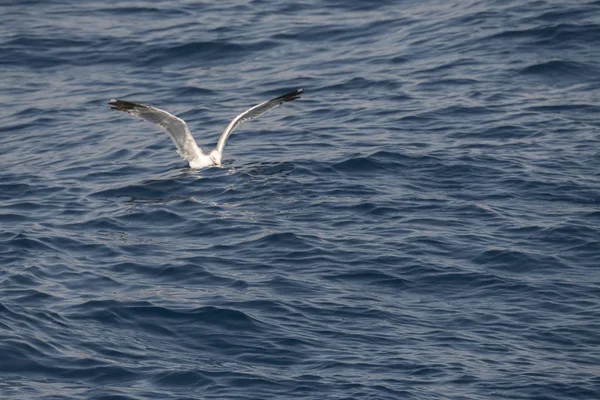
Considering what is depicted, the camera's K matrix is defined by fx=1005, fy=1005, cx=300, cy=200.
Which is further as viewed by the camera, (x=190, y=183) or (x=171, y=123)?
(x=171, y=123)

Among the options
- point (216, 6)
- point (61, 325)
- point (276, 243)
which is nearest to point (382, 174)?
point (276, 243)

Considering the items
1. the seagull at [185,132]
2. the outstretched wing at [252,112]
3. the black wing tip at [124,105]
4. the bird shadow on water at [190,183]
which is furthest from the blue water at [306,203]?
the black wing tip at [124,105]

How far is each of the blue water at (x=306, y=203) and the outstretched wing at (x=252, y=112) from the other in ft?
1.57

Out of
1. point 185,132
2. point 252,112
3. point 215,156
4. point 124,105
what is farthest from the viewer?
point 252,112

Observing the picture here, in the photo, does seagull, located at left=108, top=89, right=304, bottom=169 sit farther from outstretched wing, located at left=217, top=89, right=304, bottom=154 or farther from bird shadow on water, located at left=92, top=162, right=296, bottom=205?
bird shadow on water, located at left=92, top=162, right=296, bottom=205

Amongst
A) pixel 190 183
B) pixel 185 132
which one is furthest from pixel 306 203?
pixel 185 132

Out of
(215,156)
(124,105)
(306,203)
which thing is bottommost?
(306,203)

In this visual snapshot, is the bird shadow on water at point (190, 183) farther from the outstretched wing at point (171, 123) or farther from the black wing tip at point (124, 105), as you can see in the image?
the black wing tip at point (124, 105)

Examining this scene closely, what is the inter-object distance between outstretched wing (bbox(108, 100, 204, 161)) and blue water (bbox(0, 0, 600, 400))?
37cm

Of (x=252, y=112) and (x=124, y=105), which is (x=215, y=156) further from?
(x=124, y=105)

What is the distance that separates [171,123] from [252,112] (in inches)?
58.2

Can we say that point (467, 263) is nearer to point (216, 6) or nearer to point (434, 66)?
point (434, 66)

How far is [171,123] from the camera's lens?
16641mm

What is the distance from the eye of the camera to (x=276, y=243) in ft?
44.5
